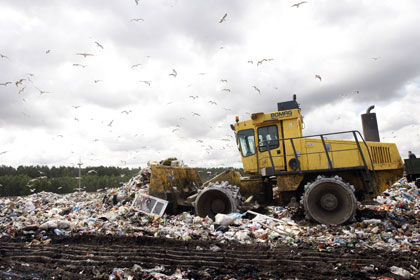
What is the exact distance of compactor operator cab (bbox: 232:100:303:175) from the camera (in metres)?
7.89

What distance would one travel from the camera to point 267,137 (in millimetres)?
8133

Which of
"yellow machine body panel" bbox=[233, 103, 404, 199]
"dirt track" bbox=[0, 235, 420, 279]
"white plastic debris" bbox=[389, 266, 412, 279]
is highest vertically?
"yellow machine body panel" bbox=[233, 103, 404, 199]

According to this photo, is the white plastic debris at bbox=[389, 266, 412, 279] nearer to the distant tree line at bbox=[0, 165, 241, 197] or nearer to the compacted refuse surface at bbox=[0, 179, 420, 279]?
the compacted refuse surface at bbox=[0, 179, 420, 279]

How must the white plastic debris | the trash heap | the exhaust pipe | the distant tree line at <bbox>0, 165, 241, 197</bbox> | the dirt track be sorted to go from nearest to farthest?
1. the white plastic debris
2. the dirt track
3. the trash heap
4. the exhaust pipe
5. the distant tree line at <bbox>0, 165, 241, 197</bbox>

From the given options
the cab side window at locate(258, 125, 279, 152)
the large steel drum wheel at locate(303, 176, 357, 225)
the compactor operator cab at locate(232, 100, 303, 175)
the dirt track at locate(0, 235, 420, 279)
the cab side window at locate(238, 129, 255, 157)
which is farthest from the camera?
the cab side window at locate(238, 129, 255, 157)

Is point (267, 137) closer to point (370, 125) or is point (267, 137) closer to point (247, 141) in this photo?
point (247, 141)

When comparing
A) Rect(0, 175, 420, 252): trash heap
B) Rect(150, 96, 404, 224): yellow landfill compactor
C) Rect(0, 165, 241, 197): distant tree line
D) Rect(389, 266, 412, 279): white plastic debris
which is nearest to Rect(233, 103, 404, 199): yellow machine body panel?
Rect(150, 96, 404, 224): yellow landfill compactor

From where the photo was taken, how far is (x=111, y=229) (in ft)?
22.4

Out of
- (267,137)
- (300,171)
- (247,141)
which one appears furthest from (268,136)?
(300,171)

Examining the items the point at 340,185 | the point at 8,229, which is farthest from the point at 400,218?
the point at 8,229

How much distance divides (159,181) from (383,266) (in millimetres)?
5671

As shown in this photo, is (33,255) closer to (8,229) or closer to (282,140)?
(8,229)

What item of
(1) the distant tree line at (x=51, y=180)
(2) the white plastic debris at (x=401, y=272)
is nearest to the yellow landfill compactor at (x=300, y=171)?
(2) the white plastic debris at (x=401, y=272)

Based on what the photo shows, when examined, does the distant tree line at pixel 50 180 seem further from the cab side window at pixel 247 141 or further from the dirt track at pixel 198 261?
the dirt track at pixel 198 261
